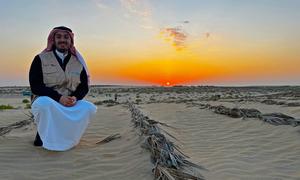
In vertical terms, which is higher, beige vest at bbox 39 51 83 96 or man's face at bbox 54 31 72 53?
man's face at bbox 54 31 72 53

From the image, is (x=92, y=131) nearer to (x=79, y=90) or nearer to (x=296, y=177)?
(x=79, y=90)

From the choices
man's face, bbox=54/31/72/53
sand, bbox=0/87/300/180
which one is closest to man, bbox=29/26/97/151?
man's face, bbox=54/31/72/53

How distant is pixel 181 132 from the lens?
22.6 ft

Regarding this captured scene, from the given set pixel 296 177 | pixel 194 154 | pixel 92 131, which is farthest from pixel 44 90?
pixel 296 177

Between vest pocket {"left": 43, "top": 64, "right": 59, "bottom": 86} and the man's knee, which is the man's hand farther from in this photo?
vest pocket {"left": 43, "top": 64, "right": 59, "bottom": 86}

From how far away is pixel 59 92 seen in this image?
532 centimetres

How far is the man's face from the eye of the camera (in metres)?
5.25

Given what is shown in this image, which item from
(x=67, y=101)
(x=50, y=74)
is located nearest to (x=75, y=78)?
(x=50, y=74)

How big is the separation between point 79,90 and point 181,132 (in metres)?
2.50

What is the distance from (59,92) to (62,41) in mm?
844

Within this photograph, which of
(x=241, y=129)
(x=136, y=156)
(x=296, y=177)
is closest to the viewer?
(x=296, y=177)

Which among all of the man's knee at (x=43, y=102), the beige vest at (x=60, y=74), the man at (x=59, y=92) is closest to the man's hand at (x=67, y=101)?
the man at (x=59, y=92)

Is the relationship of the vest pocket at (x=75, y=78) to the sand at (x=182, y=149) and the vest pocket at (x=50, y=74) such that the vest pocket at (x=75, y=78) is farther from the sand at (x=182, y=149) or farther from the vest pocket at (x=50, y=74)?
the sand at (x=182, y=149)

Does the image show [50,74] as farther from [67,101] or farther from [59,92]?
[67,101]
